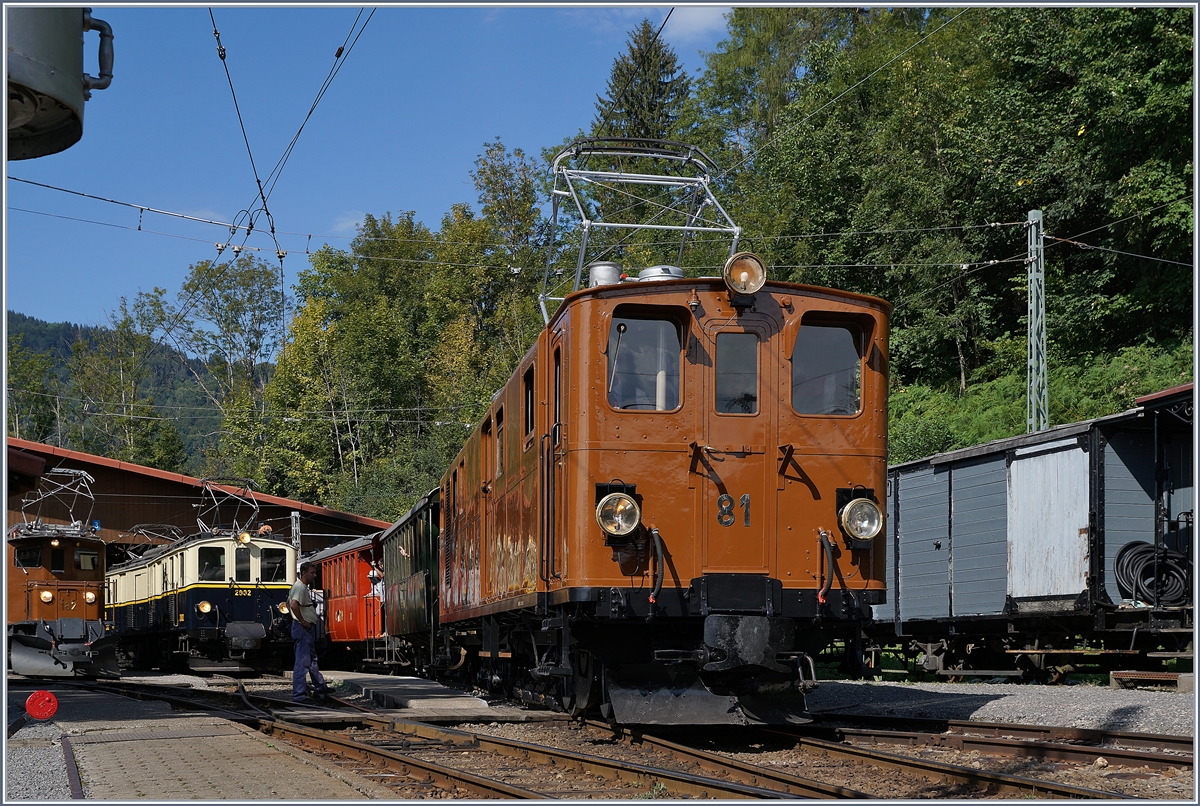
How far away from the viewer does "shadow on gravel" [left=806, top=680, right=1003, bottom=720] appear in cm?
1173

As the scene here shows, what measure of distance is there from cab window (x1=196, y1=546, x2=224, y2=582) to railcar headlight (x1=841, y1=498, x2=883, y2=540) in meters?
17.9

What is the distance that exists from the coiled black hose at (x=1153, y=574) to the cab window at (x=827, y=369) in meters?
6.76

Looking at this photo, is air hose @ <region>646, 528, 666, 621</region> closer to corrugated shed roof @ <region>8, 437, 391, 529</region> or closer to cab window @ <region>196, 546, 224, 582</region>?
cab window @ <region>196, 546, 224, 582</region>

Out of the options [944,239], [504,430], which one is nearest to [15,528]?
[504,430]

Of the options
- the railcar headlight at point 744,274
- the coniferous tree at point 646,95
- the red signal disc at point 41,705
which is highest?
the coniferous tree at point 646,95

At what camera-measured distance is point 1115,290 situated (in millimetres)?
31016

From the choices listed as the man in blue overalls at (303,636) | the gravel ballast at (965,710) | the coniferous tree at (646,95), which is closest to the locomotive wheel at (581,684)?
the gravel ballast at (965,710)

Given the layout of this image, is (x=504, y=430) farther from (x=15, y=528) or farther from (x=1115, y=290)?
(x=1115, y=290)

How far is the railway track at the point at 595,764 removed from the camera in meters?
6.93

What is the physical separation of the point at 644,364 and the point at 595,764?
10.2ft

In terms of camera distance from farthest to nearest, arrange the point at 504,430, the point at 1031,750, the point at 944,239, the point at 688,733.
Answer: the point at 944,239 < the point at 504,430 < the point at 688,733 < the point at 1031,750

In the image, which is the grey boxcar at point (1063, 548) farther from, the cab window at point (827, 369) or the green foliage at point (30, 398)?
the green foliage at point (30, 398)

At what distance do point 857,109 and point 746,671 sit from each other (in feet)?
115

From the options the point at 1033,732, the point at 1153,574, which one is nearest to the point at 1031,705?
the point at 1033,732
